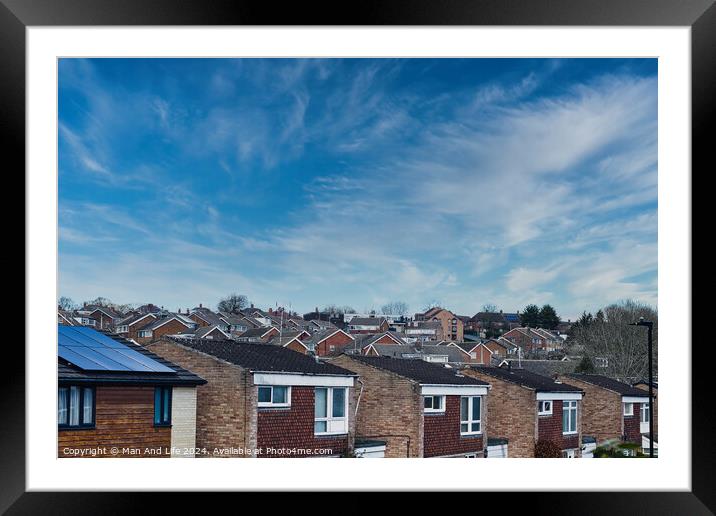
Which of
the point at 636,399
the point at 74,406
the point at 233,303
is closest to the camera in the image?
the point at 74,406

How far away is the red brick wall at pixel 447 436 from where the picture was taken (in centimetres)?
696

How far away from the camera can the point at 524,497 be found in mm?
1876

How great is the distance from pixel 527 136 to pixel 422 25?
7014 millimetres

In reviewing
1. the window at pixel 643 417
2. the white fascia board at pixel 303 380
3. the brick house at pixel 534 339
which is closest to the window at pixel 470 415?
the brick house at pixel 534 339

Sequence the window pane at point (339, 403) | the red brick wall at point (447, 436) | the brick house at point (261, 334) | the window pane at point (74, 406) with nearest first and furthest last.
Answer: the window pane at point (74, 406)
the window pane at point (339, 403)
the red brick wall at point (447, 436)
the brick house at point (261, 334)

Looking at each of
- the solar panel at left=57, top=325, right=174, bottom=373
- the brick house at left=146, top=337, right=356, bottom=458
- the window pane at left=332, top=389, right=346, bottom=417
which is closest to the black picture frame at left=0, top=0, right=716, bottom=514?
the solar panel at left=57, top=325, right=174, bottom=373

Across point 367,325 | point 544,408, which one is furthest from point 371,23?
point 544,408

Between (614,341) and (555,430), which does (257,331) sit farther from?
(614,341)

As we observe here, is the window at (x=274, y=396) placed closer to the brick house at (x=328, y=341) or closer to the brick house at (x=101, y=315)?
the brick house at (x=328, y=341)

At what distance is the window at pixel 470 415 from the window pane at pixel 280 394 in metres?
2.38

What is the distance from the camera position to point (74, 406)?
4637 mm

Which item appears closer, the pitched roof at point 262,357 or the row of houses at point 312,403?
the row of houses at point 312,403

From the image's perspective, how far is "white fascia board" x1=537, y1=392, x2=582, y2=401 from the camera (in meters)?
8.17

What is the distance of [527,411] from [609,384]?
1.43 meters
